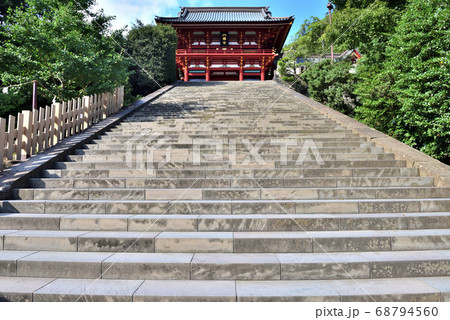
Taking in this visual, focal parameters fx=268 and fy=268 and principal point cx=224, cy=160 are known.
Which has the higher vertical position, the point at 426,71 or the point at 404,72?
the point at 404,72

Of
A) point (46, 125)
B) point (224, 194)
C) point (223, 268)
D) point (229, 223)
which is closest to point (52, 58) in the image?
point (46, 125)

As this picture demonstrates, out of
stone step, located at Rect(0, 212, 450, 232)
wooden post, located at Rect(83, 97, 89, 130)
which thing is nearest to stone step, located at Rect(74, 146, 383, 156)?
wooden post, located at Rect(83, 97, 89, 130)

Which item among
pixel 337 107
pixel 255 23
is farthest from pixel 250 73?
pixel 337 107

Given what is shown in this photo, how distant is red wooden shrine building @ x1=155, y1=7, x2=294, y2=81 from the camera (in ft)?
68.8

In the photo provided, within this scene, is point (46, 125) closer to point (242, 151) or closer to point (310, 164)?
point (242, 151)

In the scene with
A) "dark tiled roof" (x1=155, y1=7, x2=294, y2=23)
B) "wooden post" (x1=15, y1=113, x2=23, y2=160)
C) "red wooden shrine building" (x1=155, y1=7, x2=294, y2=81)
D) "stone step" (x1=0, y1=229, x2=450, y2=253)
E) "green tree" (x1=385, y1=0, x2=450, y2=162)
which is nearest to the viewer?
"stone step" (x1=0, y1=229, x2=450, y2=253)

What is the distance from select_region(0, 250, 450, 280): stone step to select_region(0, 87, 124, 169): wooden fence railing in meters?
2.73

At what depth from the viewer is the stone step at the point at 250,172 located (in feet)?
15.3

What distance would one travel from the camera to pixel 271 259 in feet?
9.55

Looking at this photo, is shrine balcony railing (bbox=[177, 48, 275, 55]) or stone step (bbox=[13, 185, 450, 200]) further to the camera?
shrine balcony railing (bbox=[177, 48, 275, 55])

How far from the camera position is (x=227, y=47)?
22203mm

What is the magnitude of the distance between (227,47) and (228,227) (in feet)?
69.9

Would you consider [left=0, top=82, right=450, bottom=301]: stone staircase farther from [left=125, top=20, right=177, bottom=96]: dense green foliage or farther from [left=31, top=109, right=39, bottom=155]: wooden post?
[left=125, top=20, right=177, bottom=96]: dense green foliage

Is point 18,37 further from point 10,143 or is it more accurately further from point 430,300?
point 430,300
